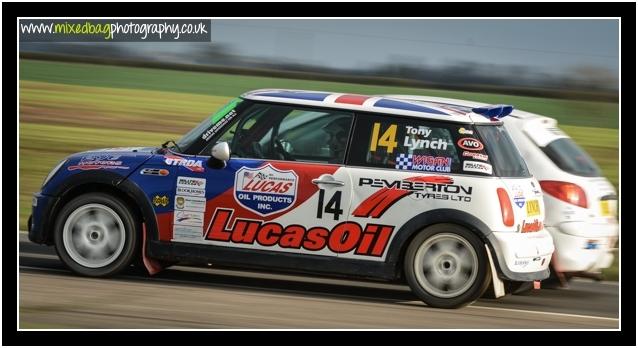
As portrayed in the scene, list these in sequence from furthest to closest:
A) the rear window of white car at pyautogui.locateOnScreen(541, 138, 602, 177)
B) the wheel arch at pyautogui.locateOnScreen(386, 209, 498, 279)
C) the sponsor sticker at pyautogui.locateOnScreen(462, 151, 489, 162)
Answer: the rear window of white car at pyautogui.locateOnScreen(541, 138, 602, 177) → the sponsor sticker at pyautogui.locateOnScreen(462, 151, 489, 162) → the wheel arch at pyautogui.locateOnScreen(386, 209, 498, 279)

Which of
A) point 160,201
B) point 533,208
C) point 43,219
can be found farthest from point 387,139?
point 43,219

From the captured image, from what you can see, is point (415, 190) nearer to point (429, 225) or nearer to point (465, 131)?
point (429, 225)

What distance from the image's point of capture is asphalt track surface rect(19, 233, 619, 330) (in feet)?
23.1

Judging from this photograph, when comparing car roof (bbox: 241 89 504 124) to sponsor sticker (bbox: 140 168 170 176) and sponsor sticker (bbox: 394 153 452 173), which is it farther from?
sponsor sticker (bbox: 140 168 170 176)

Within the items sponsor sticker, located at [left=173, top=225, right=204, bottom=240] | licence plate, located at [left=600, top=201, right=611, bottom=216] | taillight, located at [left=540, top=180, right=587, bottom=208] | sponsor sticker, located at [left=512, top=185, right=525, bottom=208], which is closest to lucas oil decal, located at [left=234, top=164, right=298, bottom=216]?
sponsor sticker, located at [left=173, top=225, right=204, bottom=240]

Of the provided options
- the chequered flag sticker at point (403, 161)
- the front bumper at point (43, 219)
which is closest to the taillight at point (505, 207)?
the chequered flag sticker at point (403, 161)

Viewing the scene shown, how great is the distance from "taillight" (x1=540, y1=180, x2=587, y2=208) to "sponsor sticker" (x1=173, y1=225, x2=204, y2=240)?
2951 mm

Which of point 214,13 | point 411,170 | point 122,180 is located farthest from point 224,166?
point 214,13

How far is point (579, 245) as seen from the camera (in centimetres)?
846

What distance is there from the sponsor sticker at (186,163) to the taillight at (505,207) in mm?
2398

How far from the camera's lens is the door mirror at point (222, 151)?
7867 millimetres

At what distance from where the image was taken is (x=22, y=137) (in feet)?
54.5

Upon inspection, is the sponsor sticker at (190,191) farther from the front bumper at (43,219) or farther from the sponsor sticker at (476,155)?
the sponsor sticker at (476,155)

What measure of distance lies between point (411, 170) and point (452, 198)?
15.4 inches
